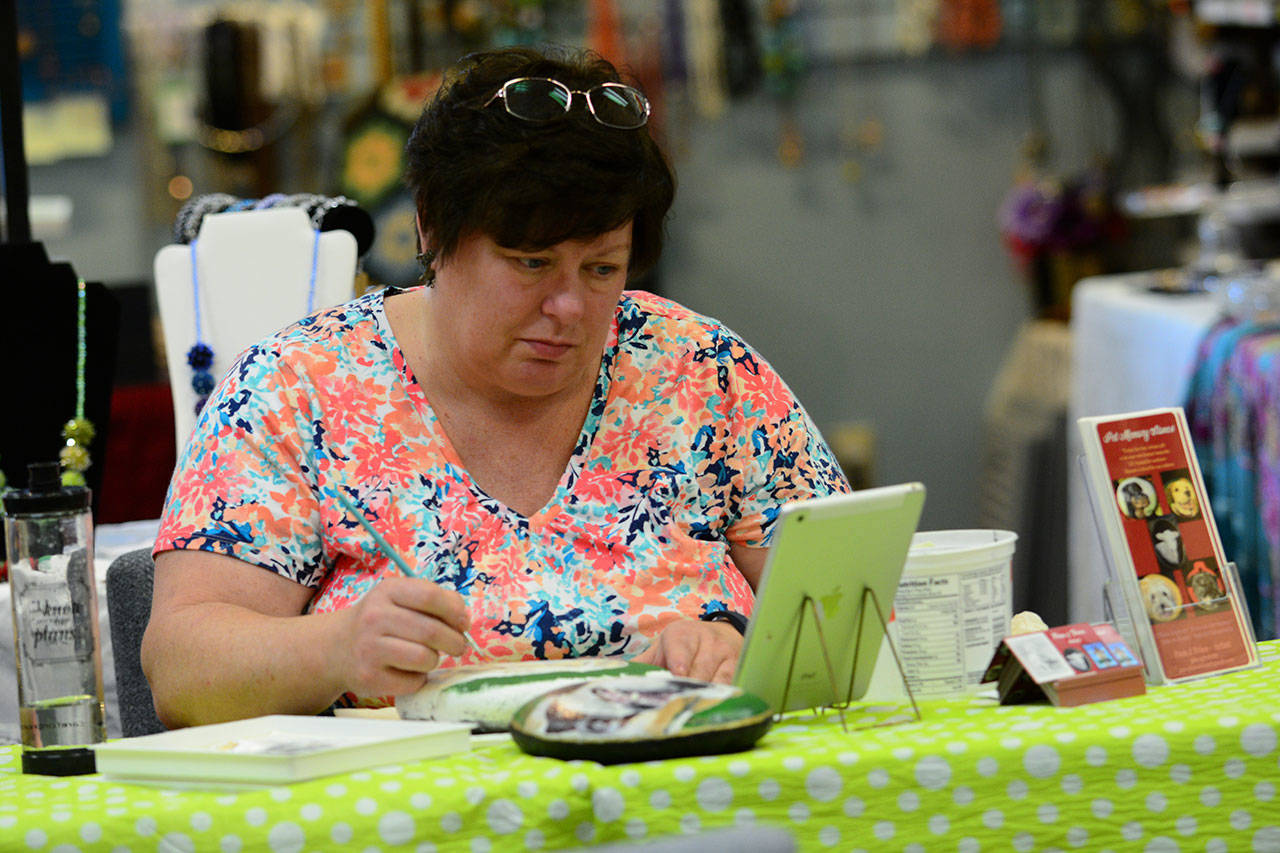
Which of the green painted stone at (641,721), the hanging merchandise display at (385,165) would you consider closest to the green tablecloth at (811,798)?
the green painted stone at (641,721)

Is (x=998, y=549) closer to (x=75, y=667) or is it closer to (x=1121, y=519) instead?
(x=1121, y=519)

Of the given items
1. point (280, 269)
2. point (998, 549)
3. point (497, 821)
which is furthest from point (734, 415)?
point (280, 269)

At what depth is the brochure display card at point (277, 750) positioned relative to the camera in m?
1.14

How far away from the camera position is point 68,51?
543cm

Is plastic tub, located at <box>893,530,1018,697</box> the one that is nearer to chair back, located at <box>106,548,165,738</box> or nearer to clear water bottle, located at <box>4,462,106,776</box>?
clear water bottle, located at <box>4,462,106,776</box>

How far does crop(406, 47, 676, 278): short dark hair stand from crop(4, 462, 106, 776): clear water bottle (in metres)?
0.50

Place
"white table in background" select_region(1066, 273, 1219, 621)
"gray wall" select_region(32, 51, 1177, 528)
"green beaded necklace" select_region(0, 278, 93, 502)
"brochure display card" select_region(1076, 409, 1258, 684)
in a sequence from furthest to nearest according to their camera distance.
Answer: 1. "gray wall" select_region(32, 51, 1177, 528)
2. "white table in background" select_region(1066, 273, 1219, 621)
3. "green beaded necklace" select_region(0, 278, 93, 502)
4. "brochure display card" select_region(1076, 409, 1258, 684)

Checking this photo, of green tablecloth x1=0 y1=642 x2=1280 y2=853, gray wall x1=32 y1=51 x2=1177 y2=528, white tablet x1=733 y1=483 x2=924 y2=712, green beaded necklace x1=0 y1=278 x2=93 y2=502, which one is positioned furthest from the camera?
gray wall x1=32 y1=51 x2=1177 y2=528

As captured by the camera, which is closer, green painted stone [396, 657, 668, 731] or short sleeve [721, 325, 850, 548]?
green painted stone [396, 657, 668, 731]

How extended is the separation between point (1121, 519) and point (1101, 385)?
9.43 feet

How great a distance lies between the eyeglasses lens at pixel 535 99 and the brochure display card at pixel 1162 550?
60cm

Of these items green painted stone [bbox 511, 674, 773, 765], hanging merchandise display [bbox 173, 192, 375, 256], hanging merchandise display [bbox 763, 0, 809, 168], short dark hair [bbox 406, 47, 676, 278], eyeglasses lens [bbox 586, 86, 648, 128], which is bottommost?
green painted stone [bbox 511, 674, 773, 765]

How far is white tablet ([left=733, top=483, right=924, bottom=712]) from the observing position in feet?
3.96

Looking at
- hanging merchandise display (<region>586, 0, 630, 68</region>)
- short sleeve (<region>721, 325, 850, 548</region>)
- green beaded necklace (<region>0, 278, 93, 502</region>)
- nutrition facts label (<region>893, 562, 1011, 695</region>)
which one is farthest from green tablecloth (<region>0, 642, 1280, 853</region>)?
hanging merchandise display (<region>586, 0, 630, 68</region>)
